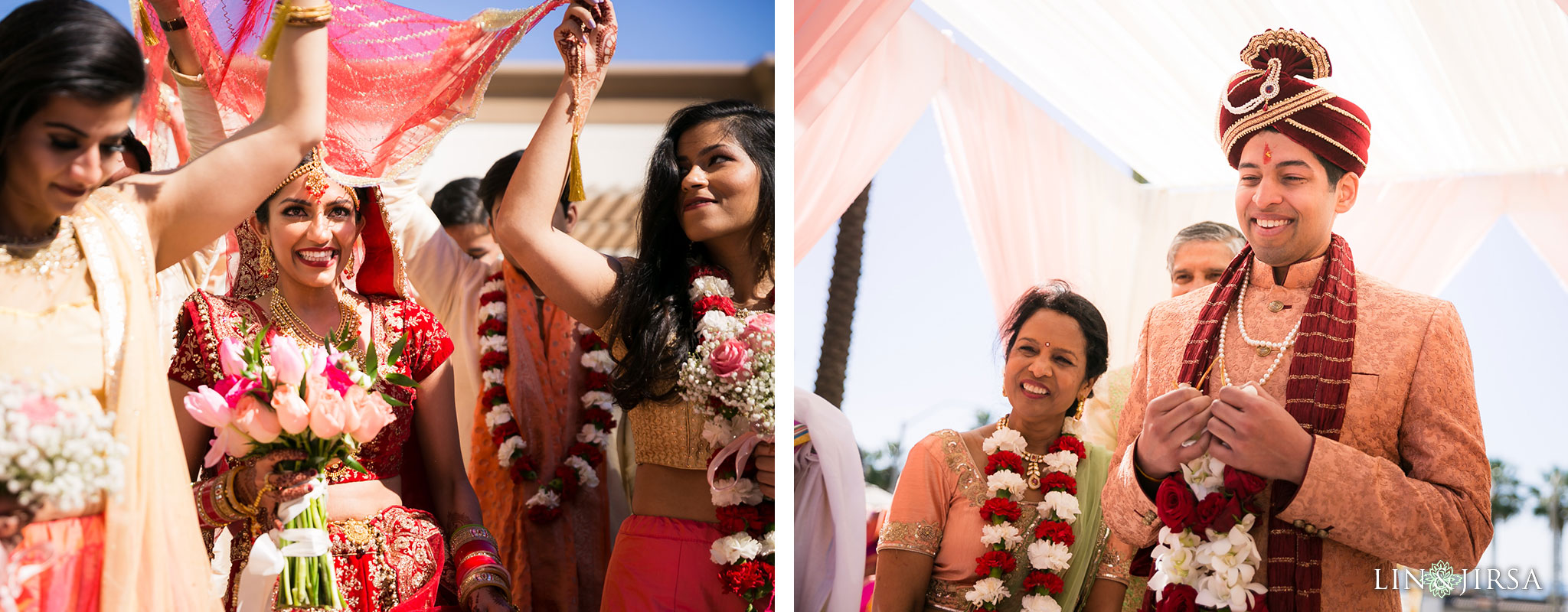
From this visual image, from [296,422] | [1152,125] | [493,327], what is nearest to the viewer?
[296,422]

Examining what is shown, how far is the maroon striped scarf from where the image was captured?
236 cm

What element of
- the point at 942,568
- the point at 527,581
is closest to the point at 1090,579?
the point at 942,568

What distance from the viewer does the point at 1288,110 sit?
8.20ft

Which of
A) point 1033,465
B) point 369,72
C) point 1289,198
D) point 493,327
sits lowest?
point 1033,465

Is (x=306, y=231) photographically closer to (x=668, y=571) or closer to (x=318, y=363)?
(x=318, y=363)

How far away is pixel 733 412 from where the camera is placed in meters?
2.67

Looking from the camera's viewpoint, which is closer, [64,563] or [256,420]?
[64,563]

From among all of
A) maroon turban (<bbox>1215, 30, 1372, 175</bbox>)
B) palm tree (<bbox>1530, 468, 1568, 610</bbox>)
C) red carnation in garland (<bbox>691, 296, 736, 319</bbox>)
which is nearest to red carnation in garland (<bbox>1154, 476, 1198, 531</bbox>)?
maroon turban (<bbox>1215, 30, 1372, 175</bbox>)

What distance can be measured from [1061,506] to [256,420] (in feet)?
5.97

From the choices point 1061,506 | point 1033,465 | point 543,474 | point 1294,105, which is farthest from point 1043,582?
point 543,474

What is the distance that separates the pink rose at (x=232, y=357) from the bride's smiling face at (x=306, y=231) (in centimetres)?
27

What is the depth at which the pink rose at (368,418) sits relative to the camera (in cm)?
205

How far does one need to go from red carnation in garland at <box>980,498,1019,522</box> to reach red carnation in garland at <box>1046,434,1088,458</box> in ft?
0.61

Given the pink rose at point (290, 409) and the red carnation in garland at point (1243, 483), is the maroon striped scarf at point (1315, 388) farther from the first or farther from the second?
the pink rose at point (290, 409)
